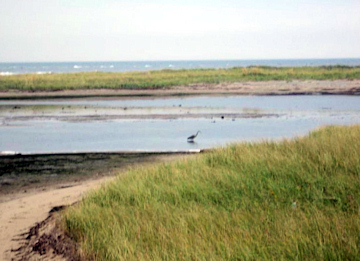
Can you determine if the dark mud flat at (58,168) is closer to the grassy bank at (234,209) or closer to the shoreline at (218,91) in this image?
the grassy bank at (234,209)

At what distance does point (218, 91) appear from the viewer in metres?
45.7

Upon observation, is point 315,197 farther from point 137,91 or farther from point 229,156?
point 137,91

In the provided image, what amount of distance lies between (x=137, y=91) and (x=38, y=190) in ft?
114

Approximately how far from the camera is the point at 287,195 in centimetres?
862

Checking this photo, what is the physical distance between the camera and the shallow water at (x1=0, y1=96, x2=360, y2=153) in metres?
18.2

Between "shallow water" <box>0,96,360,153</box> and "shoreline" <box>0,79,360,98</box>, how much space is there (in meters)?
9.21

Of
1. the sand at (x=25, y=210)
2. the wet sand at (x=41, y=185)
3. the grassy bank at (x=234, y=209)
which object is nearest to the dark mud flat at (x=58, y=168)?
the wet sand at (x=41, y=185)

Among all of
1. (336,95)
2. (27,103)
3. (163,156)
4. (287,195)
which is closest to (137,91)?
(27,103)

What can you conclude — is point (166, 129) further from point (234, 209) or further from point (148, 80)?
point (148, 80)

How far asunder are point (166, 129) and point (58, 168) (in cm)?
886

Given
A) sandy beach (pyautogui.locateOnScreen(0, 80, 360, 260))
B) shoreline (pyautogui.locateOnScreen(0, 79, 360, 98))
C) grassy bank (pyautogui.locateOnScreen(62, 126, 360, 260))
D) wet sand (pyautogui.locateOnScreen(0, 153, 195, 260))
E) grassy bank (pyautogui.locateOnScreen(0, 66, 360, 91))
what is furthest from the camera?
grassy bank (pyautogui.locateOnScreen(0, 66, 360, 91))

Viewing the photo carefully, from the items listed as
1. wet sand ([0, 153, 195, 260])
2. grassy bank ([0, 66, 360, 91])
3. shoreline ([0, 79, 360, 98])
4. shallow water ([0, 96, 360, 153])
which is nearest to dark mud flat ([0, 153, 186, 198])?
wet sand ([0, 153, 195, 260])

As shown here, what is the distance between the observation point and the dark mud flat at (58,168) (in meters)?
12.4

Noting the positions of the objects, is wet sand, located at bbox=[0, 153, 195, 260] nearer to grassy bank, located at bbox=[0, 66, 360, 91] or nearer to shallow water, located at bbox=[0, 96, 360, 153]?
shallow water, located at bbox=[0, 96, 360, 153]
